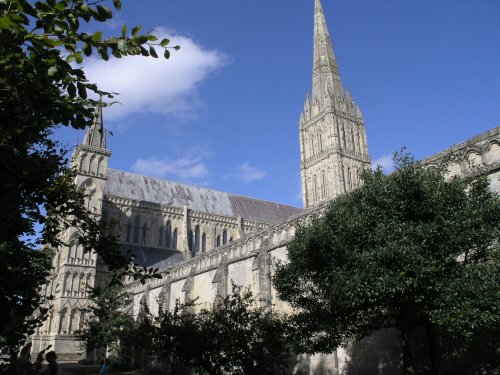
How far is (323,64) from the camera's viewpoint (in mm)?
70312

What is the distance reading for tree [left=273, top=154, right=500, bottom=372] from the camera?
9750 millimetres

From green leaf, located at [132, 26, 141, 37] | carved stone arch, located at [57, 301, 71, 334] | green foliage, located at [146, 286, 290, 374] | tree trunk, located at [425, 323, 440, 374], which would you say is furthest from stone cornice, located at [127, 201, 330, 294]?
carved stone arch, located at [57, 301, 71, 334]

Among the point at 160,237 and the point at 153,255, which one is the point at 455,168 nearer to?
the point at 153,255

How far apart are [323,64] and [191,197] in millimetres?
31367

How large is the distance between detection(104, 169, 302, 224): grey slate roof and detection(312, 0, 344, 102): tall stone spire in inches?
773

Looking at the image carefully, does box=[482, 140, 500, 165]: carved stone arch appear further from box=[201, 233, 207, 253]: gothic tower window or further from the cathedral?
box=[201, 233, 207, 253]: gothic tower window

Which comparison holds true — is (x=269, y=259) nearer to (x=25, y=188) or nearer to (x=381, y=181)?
(x=381, y=181)

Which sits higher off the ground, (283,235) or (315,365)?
(283,235)

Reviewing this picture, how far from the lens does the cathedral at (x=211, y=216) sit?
2231cm

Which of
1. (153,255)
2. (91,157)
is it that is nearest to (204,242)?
(153,255)

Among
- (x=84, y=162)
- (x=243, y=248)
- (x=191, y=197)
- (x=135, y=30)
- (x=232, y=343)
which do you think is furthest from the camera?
(x=191, y=197)

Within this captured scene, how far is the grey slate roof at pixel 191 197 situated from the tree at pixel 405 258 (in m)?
43.7

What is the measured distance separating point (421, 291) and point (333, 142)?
53.1 metres

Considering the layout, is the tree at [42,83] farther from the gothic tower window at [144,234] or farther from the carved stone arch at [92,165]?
the gothic tower window at [144,234]
